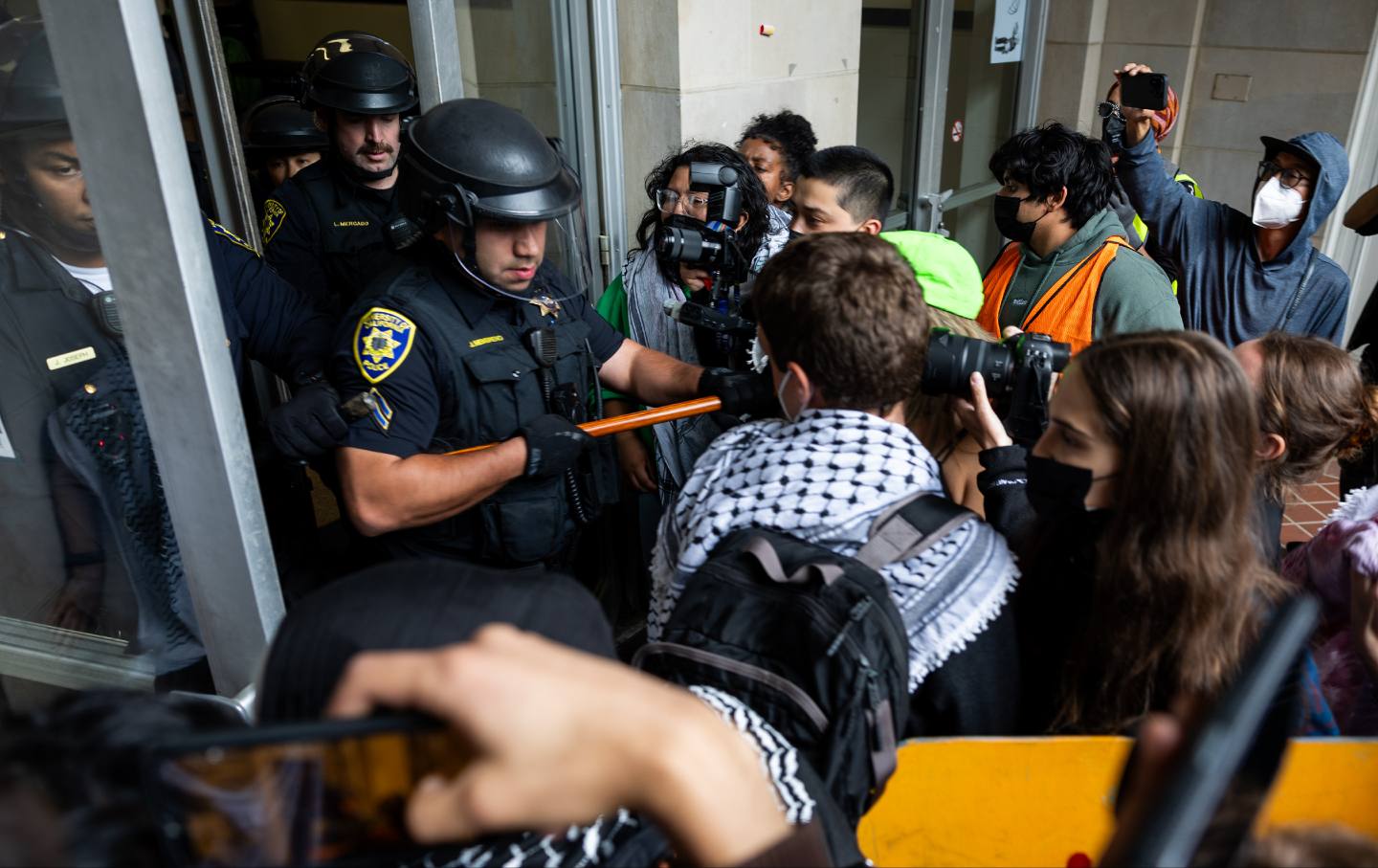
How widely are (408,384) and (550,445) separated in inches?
12.7

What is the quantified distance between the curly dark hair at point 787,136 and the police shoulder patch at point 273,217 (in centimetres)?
167

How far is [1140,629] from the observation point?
1.31m

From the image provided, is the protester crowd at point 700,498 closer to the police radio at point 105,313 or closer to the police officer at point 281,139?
the police radio at point 105,313

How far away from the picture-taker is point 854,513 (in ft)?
4.20

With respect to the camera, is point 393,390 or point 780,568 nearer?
point 780,568

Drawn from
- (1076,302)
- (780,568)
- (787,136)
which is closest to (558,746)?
(780,568)

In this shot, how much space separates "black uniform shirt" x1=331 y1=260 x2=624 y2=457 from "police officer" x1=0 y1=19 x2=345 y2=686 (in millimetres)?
65

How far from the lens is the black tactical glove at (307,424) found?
1.75 meters

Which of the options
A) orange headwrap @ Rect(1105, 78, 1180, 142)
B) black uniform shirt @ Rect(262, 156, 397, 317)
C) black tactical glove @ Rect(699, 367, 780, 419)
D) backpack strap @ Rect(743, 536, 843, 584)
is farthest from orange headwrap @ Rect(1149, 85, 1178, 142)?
backpack strap @ Rect(743, 536, 843, 584)

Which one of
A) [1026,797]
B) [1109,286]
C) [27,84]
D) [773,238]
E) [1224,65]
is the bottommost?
[1026,797]

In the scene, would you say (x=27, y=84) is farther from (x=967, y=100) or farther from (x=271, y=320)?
(x=967, y=100)

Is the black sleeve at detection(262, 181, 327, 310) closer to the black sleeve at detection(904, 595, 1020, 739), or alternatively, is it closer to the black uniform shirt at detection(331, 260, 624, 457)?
the black uniform shirt at detection(331, 260, 624, 457)

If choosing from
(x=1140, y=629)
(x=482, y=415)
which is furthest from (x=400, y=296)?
(x=1140, y=629)

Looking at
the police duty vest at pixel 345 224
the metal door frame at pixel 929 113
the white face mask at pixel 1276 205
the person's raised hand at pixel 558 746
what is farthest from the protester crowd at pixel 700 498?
the metal door frame at pixel 929 113
